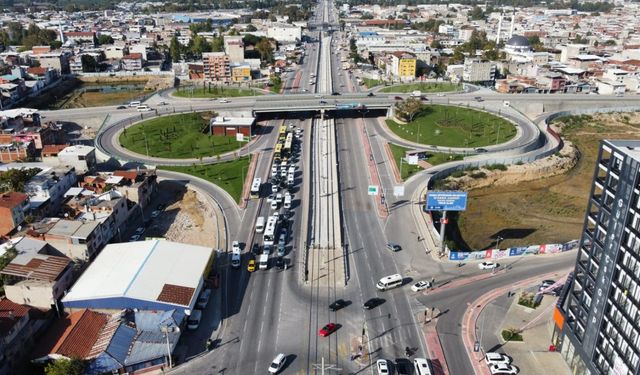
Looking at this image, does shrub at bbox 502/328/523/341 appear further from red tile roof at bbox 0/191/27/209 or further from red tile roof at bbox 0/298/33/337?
red tile roof at bbox 0/191/27/209

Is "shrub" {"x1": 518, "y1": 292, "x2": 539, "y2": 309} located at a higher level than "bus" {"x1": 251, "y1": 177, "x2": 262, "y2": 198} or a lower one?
lower

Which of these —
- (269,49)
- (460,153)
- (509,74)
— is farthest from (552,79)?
(269,49)

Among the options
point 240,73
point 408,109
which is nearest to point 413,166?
point 408,109

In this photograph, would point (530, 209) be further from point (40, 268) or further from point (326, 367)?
point (40, 268)

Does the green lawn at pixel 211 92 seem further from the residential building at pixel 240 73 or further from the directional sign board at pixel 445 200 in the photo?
the directional sign board at pixel 445 200

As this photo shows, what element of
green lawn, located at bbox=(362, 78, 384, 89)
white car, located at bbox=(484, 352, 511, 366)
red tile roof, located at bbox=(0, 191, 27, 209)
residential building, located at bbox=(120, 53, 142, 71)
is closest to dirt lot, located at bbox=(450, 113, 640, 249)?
white car, located at bbox=(484, 352, 511, 366)
